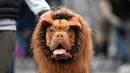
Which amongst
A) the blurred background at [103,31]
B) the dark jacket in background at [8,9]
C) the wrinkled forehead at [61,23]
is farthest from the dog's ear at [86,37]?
the blurred background at [103,31]

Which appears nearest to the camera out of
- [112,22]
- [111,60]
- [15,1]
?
[15,1]

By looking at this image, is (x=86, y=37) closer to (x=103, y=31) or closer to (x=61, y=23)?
(x=61, y=23)

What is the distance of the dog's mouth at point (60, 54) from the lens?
4559mm

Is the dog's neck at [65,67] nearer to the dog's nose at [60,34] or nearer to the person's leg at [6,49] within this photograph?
the dog's nose at [60,34]

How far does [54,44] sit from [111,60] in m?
12.8

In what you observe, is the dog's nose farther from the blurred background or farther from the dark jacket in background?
the blurred background

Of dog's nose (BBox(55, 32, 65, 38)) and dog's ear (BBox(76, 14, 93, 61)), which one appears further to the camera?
dog's ear (BBox(76, 14, 93, 61))

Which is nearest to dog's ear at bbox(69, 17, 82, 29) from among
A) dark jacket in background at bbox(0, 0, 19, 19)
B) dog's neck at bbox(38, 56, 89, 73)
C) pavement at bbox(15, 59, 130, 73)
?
dog's neck at bbox(38, 56, 89, 73)

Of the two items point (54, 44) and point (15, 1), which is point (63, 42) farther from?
point (15, 1)

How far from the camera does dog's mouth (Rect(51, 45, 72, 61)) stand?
4.56 meters

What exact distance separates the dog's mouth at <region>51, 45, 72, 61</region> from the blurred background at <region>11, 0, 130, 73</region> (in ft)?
33.1

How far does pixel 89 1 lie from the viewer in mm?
16844

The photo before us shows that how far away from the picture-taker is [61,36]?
456 centimetres

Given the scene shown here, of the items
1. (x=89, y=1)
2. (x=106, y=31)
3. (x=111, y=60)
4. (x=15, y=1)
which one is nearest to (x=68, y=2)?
(x=89, y=1)
